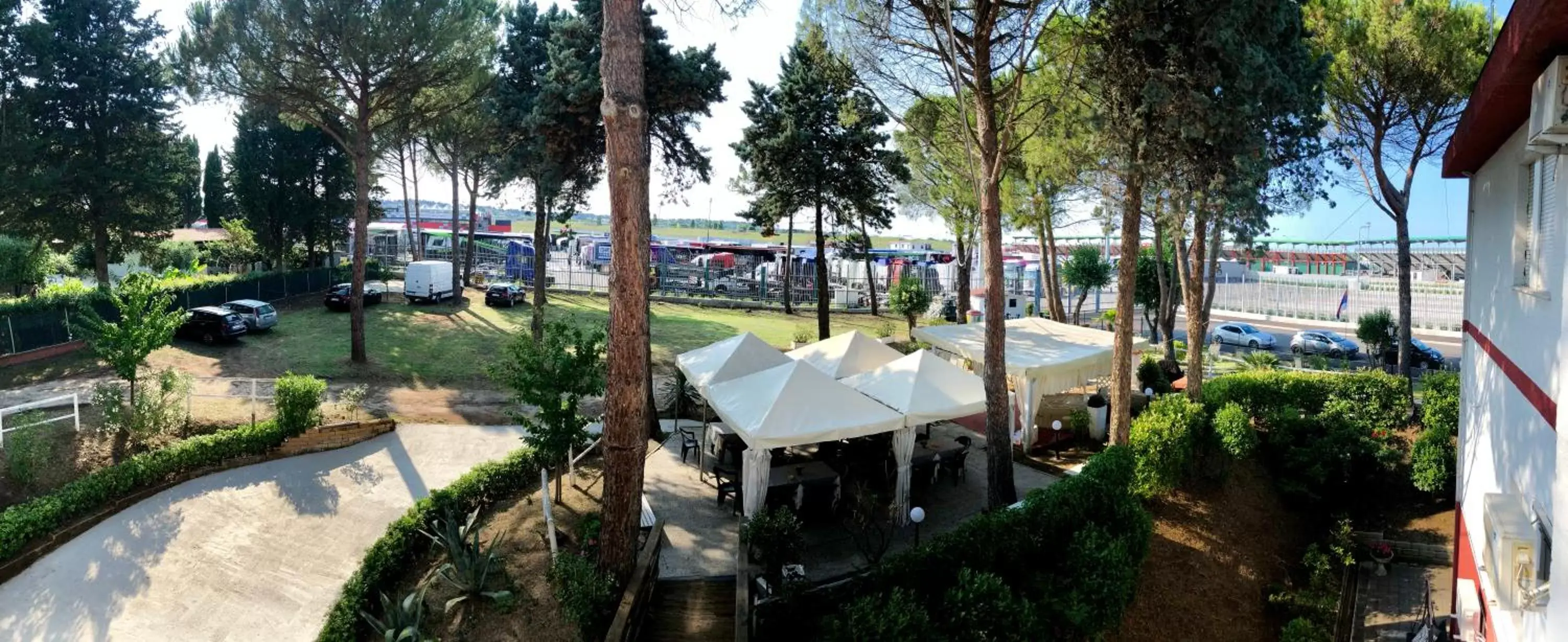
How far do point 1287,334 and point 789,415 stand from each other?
27.9 metres

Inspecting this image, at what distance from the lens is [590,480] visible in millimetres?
11188

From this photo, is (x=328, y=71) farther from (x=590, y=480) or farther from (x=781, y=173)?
(x=590, y=480)

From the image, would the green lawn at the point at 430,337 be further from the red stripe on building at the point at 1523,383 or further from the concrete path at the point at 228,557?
the red stripe on building at the point at 1523,383

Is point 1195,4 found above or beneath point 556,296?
above

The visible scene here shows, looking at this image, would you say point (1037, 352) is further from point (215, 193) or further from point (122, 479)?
point (215, 193)

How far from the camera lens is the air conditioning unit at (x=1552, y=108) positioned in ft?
12.3

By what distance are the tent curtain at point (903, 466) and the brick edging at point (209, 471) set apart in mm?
9922

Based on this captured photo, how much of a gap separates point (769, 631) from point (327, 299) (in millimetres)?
24806

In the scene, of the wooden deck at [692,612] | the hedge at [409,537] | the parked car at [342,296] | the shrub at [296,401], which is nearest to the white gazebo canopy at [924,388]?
the wooden deck at [692,612]

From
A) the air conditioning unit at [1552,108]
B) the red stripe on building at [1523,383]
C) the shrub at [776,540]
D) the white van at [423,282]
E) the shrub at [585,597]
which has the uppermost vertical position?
the air conditioning unit at [1552,108]

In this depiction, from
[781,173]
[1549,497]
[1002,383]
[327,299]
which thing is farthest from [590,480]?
[327,299]

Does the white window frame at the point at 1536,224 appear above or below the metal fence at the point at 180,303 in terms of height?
above

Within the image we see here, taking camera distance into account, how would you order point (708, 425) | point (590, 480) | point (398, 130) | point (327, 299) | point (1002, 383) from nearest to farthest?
point (1002, 383), point (590, 480), point (708, 425), point (398, 130), point (327, 299)

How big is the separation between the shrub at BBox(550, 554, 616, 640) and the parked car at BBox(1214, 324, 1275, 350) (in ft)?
79.5
